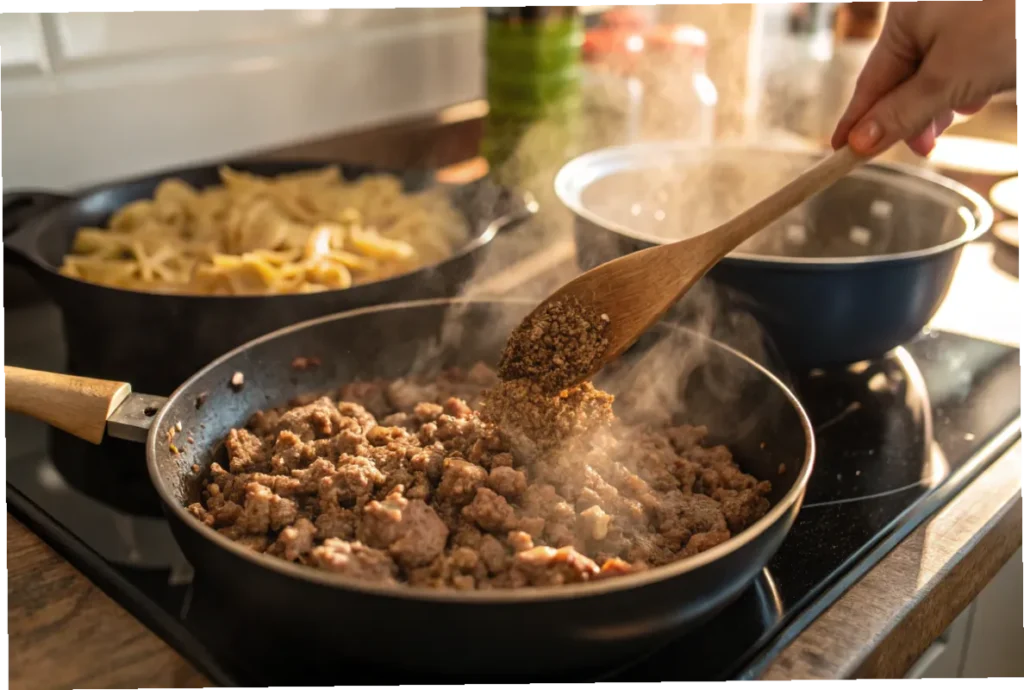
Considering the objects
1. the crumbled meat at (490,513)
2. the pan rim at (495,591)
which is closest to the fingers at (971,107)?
the pan rim at (495,591)

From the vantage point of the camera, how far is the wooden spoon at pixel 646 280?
0.83 m

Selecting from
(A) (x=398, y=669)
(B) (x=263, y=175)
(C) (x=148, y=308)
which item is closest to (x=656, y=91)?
(B) (x=263, y=175)

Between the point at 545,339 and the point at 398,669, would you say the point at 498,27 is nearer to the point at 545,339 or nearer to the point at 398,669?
the point at 545,339

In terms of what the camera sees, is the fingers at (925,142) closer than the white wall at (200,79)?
Yes

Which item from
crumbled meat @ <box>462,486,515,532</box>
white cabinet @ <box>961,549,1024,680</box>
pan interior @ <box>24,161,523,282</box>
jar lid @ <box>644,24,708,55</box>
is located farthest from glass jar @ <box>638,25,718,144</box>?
crumbled meat @ <box>462,486,515,532</box>

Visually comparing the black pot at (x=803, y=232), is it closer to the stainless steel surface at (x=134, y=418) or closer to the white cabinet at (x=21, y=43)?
the stainless steel surface at (x=134, y=418)

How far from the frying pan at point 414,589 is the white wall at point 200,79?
66 cm

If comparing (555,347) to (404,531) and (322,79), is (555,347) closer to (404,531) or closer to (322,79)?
(404,531)

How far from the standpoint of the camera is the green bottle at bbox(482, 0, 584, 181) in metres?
1.63

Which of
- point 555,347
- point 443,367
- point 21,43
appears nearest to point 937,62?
point 555,347

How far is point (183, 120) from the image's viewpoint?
1.48 metres

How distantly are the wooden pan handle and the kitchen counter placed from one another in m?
0.12

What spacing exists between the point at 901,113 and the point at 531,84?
88 cm

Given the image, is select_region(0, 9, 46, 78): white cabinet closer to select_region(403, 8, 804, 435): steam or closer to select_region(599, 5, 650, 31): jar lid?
select_region(403, 8, 804, 435): steam
